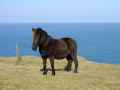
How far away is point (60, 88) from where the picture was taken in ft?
54.4

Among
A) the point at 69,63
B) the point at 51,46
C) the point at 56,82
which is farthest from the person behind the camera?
the point at 69,63

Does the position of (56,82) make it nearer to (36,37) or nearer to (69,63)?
(36,37)

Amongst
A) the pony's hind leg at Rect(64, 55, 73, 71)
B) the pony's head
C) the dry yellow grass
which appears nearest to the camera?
the dry yellow grass

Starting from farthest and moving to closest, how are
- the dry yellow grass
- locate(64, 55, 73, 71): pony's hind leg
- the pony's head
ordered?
locate(64, 55, 73, 71): pony's hind leg, the pony's head, the dry yellow grass

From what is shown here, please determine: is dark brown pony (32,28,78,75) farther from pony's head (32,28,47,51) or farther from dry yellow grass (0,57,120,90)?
dry yellow grass (0,57,120,90)

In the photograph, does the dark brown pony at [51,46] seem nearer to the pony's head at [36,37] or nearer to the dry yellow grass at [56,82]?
the pony's head at [36,37]

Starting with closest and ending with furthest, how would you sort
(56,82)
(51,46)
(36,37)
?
(56,82), (36,37), (51,46)

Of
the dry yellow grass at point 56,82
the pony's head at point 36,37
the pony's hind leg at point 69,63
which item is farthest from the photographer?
the pony's hind leg at point 69,63

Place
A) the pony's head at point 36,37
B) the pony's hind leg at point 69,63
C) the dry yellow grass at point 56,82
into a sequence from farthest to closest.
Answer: the pony's hind leg at point 69,63 → the pony's head at point 36,37 → the dry yellow grass at point 56,82

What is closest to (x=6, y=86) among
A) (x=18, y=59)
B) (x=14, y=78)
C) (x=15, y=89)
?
(x=15, y=89)

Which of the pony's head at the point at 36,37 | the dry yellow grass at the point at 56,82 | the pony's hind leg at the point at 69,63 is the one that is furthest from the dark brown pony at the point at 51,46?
the dry yellow grass at the point at 56,82

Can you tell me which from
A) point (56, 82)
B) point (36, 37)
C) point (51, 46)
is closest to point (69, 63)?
point (51, 46)

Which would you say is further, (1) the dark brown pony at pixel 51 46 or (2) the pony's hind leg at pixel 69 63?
(2) the pony's hind leg at pixel 69 63

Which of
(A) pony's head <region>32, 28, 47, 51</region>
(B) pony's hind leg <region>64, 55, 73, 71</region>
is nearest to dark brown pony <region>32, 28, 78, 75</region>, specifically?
(A) pony's head <region>32, 28, 47, 51</region>
